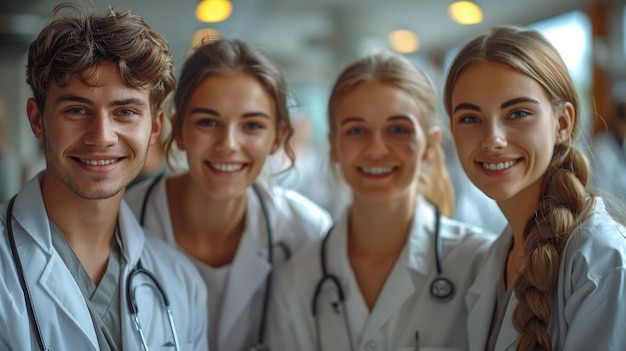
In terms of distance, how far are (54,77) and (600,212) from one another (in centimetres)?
147

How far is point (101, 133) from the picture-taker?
5.32ft

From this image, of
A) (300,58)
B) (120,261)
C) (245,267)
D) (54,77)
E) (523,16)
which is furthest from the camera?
(300,58)

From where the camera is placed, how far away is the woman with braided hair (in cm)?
151

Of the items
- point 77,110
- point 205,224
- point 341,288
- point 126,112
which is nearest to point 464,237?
point 341,288

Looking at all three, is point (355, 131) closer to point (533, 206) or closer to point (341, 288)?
point (341, 288)

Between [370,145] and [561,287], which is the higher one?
[370,145]

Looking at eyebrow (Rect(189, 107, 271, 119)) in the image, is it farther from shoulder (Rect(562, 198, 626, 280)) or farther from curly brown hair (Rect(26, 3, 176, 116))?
shoulder (Rect(562, 198, 626, 280))

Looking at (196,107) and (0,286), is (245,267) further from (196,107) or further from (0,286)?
(0,286)

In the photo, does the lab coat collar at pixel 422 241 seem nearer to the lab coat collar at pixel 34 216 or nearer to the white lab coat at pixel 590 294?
the white lab coat at pixel 590 294

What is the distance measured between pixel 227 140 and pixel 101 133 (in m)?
0.52

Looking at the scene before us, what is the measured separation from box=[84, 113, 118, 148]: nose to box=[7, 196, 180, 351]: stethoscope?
301 millimetres

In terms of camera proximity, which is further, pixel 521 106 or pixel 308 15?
pixel 308 15

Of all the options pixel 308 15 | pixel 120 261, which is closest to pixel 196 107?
pixel 120 261

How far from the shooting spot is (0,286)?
1.54 metres
